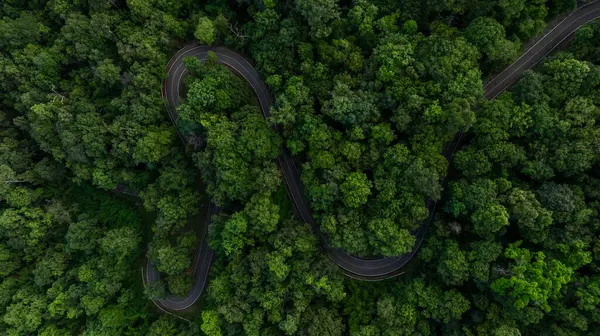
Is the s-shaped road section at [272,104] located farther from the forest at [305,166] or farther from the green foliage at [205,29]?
the green foliage at [205,29]

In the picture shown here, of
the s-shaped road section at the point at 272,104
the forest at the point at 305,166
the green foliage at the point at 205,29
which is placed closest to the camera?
the forest at the point at 305,166

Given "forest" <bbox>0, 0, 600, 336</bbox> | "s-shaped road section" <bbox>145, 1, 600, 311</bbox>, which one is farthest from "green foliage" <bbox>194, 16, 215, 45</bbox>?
"s-shaped road section" <bbox>145, 1, 600, 311</bbox>

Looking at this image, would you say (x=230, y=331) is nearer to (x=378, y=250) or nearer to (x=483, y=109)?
(x=378, y=250)

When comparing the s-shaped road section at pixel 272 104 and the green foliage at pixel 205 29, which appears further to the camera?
the green foliage at pixel 205 29

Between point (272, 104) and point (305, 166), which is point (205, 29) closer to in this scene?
point (272, 104)

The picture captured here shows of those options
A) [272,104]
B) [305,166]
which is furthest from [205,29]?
[305,166]

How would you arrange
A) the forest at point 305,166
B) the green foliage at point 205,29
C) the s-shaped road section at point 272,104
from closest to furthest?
the forest at point 305,166 < the s-shaped road section at point 272,104 < the green foliage at point 205,29

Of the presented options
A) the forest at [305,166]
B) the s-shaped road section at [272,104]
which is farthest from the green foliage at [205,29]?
the s-shaped road section at [272,104]
